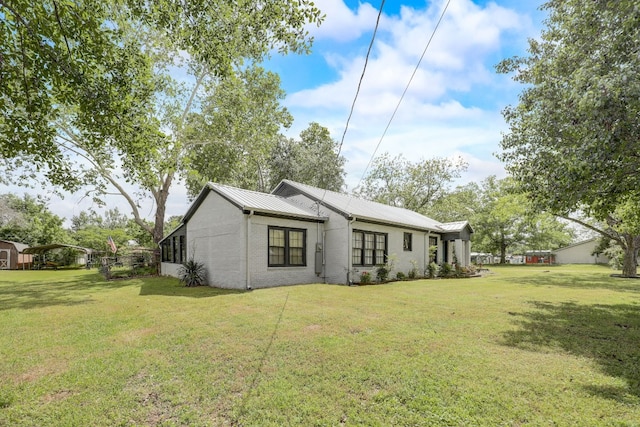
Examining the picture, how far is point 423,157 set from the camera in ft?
120

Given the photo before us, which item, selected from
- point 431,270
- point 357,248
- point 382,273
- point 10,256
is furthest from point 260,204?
point 10,256

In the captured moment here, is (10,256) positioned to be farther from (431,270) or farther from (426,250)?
(431,270)

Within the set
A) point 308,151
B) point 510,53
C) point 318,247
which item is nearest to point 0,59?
point 318,247

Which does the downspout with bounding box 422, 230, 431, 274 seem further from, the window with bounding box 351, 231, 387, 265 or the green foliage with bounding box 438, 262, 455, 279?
the window with bounding box 351, 231, 387, 265

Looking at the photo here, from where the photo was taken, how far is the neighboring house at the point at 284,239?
40.2 ft

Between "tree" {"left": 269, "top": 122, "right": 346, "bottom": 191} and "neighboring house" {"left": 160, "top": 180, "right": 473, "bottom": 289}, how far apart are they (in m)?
14.2

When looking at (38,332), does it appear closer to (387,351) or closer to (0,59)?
(0,59)

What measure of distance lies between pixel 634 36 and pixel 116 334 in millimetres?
11437

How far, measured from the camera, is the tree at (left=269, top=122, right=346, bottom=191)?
31.0 m

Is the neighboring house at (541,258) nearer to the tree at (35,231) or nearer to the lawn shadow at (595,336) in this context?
the lawn shadow at (595,336)

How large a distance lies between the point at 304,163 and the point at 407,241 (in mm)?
15528

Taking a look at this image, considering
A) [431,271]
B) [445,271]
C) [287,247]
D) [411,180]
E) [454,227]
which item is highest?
[411,180]

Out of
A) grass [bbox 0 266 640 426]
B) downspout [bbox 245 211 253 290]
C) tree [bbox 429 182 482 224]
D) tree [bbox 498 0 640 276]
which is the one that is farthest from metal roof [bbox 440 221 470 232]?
tree [bbox 429 182 482 224]

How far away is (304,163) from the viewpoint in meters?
31.0
